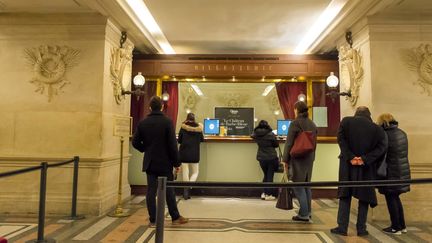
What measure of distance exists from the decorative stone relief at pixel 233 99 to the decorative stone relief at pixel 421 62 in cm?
532

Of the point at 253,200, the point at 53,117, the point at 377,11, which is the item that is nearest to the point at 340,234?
the point at 253,200

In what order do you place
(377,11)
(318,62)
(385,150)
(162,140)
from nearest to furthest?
(385,150), (162,140), (377,11), (318,62)

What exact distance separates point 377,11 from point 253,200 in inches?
137

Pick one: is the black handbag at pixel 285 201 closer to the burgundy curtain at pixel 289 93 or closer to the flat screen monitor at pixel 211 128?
the burgundy curtain at pixel 289 93

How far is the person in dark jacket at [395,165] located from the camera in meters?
3.72

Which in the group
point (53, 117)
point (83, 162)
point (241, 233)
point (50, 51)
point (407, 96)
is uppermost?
point (50, 51)

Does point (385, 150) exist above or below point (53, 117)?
below

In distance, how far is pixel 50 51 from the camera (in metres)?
4.68

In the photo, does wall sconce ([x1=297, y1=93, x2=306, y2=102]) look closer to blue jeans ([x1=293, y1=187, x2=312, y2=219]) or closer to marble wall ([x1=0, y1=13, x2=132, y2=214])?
blue jeans ([x1=293, y1=187, x2=312, y2=219])

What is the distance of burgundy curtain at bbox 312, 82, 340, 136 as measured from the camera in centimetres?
646

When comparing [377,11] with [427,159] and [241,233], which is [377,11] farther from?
[241,233]

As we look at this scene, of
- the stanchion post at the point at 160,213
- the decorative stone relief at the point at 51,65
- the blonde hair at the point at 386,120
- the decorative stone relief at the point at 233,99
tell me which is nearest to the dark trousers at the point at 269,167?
the blonde hair at the point at 386,120

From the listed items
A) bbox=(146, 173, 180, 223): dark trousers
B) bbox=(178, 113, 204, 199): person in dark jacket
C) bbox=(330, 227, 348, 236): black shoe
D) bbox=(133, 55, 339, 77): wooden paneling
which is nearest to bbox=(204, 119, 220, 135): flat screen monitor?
bbox=(133, 55, 339, 77): wooden paneling

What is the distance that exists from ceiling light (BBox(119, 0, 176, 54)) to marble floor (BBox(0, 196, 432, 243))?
285 centimetres
